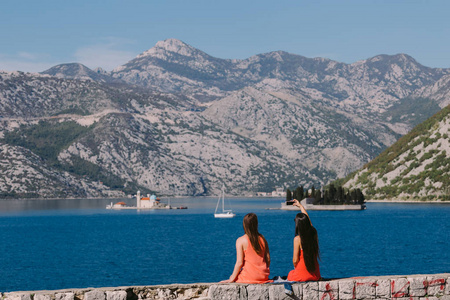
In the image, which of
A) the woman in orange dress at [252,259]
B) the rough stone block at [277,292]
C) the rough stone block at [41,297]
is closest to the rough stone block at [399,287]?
the rough stone block at [277,292]

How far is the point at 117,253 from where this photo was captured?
11931 centimetres

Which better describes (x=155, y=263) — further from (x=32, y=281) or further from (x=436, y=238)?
(x=436, y=238)

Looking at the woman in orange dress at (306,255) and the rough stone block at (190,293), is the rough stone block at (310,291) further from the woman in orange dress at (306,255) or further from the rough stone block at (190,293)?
the rough stone block at (190,293)

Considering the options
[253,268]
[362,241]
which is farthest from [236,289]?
[362,241]

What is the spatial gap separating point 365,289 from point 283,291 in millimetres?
3148

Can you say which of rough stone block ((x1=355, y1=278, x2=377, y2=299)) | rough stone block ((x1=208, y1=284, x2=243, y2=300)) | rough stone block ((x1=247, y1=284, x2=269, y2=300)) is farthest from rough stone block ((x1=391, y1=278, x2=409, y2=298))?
rough stone block ((x1=208, y1=284, x2=243, y2=300))

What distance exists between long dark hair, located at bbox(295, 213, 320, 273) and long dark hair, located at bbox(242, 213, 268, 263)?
1.37 meters

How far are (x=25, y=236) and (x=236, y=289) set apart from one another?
167 m

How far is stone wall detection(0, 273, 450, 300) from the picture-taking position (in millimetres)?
20938

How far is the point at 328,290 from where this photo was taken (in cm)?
2236

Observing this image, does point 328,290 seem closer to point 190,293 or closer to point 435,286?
point 435,286

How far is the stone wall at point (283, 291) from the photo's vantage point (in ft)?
68.7

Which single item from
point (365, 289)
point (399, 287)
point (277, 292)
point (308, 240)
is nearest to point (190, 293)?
point (277, 292)

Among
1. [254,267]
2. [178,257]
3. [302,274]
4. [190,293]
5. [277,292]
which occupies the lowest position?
[178,257]
